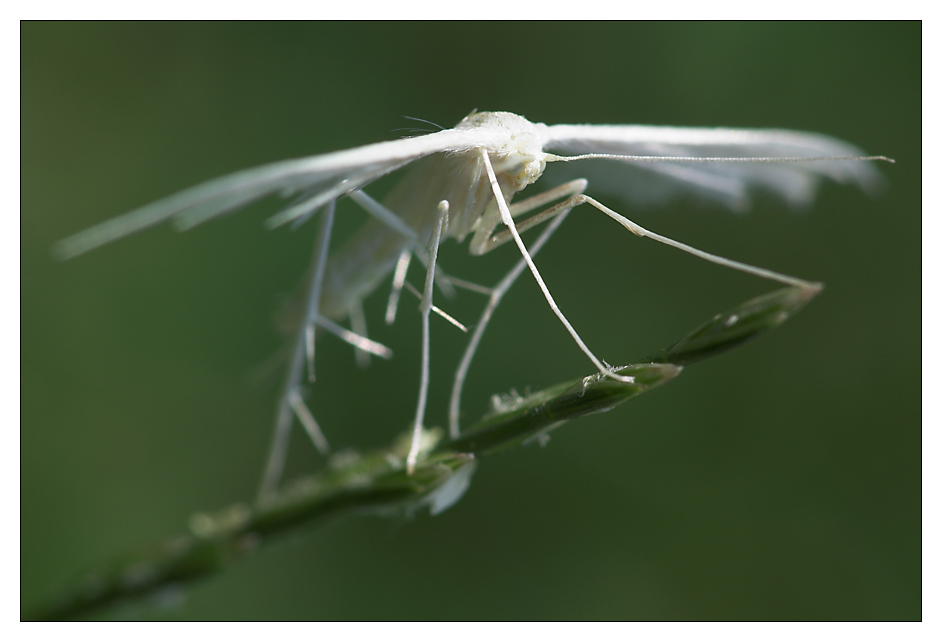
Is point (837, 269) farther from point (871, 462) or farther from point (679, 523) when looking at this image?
point (679, 523)

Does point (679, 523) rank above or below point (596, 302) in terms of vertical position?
below

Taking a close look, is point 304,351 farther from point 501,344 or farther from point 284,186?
point 501,344

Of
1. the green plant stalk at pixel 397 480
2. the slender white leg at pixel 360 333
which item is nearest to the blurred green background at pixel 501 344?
the slender white leg at pixel 360 333

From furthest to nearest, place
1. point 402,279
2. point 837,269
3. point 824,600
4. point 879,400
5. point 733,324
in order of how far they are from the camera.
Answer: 1. point 837,269
2. point 879,400
3. point 824,600
4. point 402,279
5. point 733,324

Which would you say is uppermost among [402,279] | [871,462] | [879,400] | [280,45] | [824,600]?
[280,45]

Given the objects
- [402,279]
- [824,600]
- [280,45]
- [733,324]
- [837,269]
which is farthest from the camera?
[280,45]

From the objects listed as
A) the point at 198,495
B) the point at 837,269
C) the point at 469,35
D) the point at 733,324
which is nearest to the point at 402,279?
the point at 733,324
